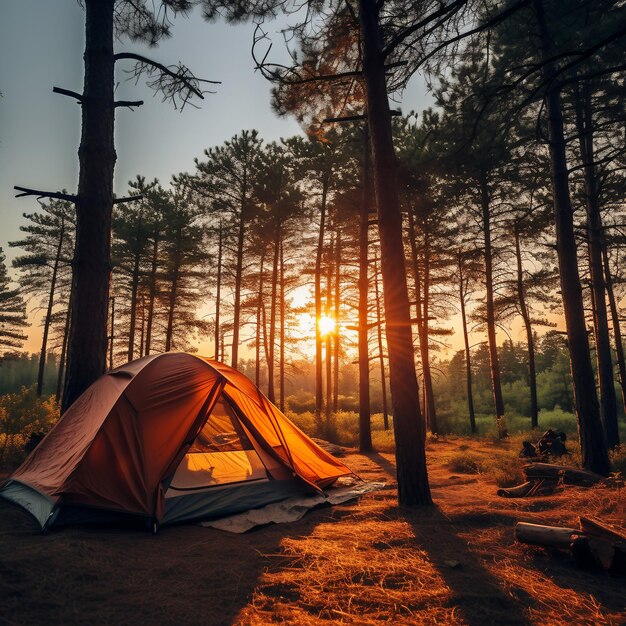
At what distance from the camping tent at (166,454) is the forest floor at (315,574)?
11.5 inches

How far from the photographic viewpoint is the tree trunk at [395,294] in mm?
5473

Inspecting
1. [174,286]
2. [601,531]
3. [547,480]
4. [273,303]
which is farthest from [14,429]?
[174,286]

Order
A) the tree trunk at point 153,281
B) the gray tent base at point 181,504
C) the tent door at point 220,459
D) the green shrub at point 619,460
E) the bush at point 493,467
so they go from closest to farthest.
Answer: the gray tent base at point 181,504 → the tent door at point 220,459 → the bush at point 493,467 → the green shrub at point 619,460 → the tree trunk at point 153,281

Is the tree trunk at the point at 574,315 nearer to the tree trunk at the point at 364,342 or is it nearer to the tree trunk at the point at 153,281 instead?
the tree trunk at the point at 364,342

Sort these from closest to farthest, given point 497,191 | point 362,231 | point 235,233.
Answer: point 362,231 → point 497,191 → point 235,233

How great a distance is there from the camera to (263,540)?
4.30 metres

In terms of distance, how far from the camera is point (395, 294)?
5.80 meters

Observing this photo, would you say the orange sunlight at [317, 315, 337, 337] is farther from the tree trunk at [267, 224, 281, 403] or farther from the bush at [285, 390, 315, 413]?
the bush at [285, 390, 315, 413]

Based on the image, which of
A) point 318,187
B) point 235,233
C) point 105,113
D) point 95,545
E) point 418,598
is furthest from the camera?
point 235,233

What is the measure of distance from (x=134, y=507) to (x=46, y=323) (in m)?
25.7

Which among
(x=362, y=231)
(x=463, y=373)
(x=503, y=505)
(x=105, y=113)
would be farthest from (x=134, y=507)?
(x=463, y=373)

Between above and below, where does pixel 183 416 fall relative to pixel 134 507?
above

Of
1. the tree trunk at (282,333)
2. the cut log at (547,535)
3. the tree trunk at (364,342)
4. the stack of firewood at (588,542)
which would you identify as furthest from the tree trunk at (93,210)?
the tree trunk at (282,333)

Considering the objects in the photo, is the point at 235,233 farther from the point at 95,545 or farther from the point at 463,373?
the point at 463,373
